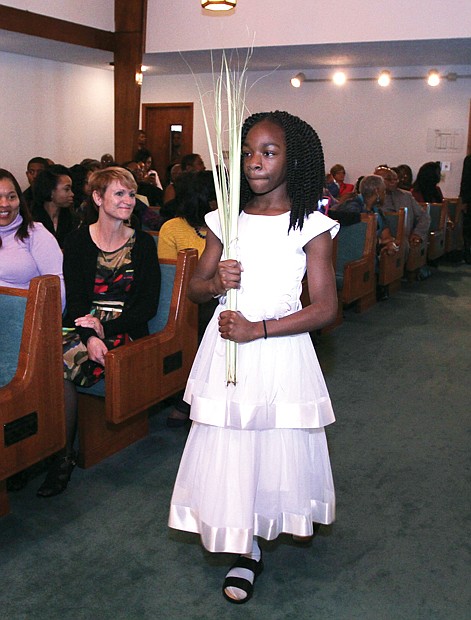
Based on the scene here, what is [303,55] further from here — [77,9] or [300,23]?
[77,9]

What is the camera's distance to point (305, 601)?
228 centimetres

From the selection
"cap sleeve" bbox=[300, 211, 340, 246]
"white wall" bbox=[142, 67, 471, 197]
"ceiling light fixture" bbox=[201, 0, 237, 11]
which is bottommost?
"cap sleeve" bbox=[300, 211, 340, 246]

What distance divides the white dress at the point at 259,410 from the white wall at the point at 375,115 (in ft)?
30.9

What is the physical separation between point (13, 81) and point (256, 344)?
9.00 meters

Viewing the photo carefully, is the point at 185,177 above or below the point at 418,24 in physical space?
below

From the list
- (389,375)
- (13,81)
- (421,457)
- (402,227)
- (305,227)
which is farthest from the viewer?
(13,81)

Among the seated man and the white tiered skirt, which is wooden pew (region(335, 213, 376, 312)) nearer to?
the seated man

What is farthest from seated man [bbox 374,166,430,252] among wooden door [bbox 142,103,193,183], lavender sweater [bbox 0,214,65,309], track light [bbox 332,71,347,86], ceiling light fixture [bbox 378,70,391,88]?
wooden door [bbox 142,103,193,183]

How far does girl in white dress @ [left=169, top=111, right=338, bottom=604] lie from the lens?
2086mm

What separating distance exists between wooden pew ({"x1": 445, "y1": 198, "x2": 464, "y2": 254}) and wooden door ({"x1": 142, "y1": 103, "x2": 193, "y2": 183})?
15.2 ft

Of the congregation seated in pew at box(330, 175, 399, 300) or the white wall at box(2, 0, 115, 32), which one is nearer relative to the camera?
the congregation seated in pew at box(330, 175, 399, 300)

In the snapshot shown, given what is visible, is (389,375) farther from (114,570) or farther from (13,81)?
(13,81)

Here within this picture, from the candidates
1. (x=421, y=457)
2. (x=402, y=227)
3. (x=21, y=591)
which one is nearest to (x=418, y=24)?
(x=402, y=227)

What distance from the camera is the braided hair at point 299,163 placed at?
208cm
